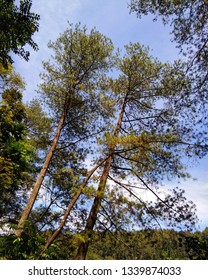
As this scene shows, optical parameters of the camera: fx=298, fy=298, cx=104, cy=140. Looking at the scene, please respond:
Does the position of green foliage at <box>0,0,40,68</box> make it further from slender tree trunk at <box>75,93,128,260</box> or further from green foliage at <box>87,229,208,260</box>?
green foliage at <box>87,229,208,260</box>

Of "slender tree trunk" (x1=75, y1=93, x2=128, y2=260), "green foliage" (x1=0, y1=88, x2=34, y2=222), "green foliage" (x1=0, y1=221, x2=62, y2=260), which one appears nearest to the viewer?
"green foliage" (x1=0, y1=221, x2=62, y2=260)

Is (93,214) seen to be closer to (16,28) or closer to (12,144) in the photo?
(12,144)

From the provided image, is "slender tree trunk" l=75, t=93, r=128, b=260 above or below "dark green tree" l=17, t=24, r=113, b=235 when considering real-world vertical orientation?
below

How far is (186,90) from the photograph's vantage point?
1012 centimetres

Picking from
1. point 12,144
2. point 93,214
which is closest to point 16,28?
point 12,144

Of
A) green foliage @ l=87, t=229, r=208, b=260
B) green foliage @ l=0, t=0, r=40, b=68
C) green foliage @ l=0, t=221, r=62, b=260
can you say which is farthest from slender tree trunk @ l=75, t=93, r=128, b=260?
green foliage @ l=0, t=0, r=40, b=68

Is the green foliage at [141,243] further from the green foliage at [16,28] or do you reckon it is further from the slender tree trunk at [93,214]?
the green foliage at [16,28]

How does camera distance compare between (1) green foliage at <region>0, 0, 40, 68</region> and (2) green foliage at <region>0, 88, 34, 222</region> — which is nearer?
(1) green foliage at <region>0, 0, 40, 68</region>

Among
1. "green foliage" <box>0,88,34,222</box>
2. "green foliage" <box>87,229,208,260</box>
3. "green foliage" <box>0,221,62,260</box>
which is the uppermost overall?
"green foliage" <box>0,88,34,222</box>

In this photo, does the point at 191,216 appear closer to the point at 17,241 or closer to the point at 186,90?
the point at 186,90

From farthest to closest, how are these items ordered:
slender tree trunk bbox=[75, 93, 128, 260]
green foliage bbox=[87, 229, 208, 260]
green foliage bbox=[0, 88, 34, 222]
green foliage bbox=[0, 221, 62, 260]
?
green foliage bbox=[0, 88, 34, 222], slender tree trunk bbox=[75, 93, 128, 260], green foliage bbox=[87, 229, 208, 260], green foliage bbox=[0, 221, 62, 260]

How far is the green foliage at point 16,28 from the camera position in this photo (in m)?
7.82

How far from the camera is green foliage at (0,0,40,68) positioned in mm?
7820
